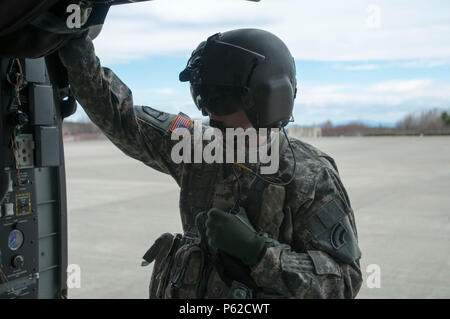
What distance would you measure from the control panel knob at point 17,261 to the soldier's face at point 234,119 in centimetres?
115

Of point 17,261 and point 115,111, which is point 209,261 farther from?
point 17,261

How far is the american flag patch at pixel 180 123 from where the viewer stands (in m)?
2.05

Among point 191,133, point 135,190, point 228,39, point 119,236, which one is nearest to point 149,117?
point 191,133

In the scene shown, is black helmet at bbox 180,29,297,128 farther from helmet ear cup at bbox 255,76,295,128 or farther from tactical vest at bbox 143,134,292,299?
tactical vest at bbox 143,134,292,299

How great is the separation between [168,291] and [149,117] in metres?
0.69

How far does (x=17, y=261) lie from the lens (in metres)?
2.30

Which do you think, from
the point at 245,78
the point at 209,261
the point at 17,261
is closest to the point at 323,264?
the point at 209,261

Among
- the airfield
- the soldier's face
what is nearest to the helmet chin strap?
the soldier's face

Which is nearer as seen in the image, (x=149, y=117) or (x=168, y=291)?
(x=168, y=291)

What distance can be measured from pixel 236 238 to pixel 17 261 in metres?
1.19

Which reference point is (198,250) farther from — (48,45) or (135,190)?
(135,190)

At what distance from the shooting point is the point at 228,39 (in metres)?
1.86

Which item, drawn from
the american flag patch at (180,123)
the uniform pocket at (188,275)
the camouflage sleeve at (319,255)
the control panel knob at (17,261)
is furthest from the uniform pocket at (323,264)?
the control panel knob at (17,261)

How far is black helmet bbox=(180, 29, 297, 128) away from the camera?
5.82 feet
